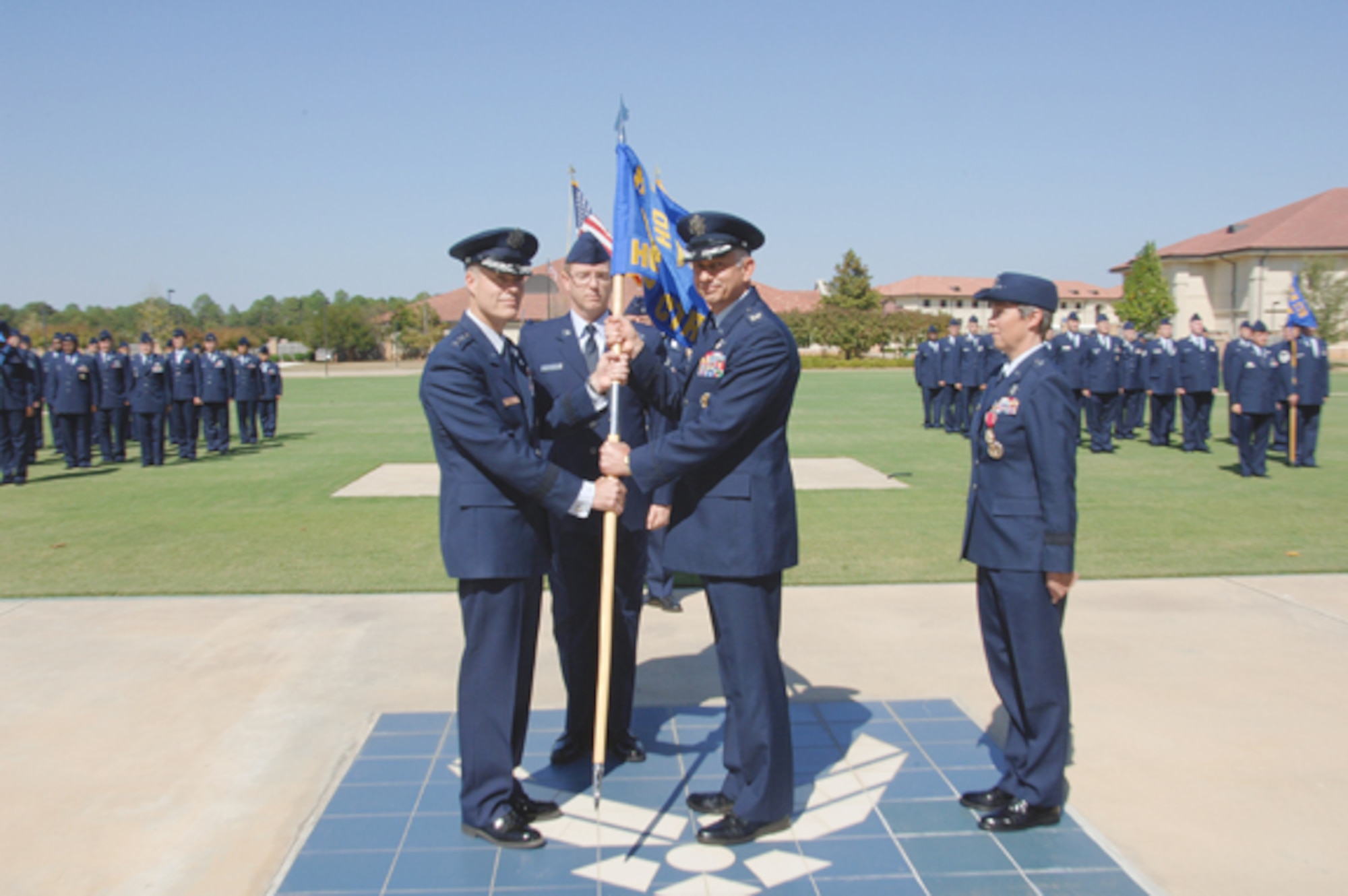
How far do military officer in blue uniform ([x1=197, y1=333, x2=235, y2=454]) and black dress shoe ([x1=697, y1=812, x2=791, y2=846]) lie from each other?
15.1 m

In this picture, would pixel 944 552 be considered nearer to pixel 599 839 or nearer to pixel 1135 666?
pixel 1135 666

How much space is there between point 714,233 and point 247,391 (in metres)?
15.9

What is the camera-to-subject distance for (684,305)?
4.80 m

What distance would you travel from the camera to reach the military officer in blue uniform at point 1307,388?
13.2m

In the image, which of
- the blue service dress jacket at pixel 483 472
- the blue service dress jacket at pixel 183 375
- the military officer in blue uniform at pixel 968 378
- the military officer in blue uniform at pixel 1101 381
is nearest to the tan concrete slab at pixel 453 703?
the blue service dress jacket at pixel 483 472

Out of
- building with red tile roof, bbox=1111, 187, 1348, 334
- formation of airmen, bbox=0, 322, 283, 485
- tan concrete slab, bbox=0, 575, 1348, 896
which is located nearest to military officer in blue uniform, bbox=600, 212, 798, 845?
tan concrete slab, bbox=0, 575, 1348, 896

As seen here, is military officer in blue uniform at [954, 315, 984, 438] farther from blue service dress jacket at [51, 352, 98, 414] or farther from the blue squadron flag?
blue service dress jacket at [51, 352, 98, 414]

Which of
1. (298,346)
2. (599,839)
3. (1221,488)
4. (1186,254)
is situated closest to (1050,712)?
(599,839)

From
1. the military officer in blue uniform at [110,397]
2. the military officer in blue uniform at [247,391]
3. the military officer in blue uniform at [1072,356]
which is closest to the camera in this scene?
the military officer in blue uniform at [110,397]

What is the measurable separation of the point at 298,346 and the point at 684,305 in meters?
94.9

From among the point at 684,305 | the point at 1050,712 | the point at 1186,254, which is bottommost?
the point at 1050,712

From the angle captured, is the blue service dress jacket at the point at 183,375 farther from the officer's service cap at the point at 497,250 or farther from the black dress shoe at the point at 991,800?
the black dress shoe at the point at 991,800

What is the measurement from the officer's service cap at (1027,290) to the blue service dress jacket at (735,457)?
0.87 m

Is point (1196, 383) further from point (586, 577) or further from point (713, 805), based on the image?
point (713, 805)
